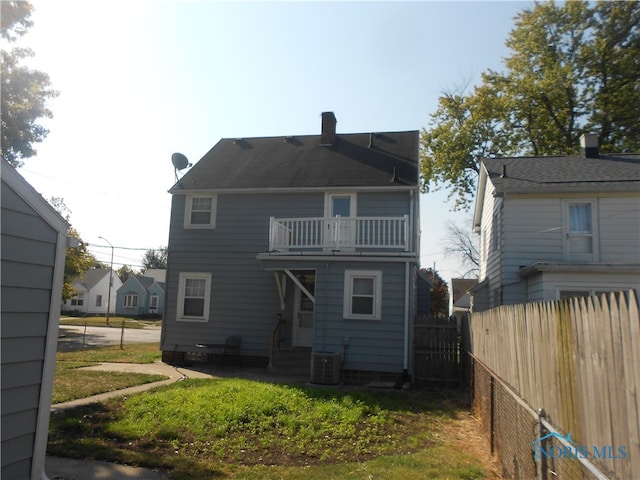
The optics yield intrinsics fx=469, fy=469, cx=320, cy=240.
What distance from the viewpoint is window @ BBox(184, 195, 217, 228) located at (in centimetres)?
1570

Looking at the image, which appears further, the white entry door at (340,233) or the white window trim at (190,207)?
the white window trim at (190,207)

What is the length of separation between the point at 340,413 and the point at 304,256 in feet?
18.2

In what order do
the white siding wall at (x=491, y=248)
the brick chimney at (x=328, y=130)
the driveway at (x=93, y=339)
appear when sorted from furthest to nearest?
the driveway at (x=93, y=339) < the brick chimney at (x=328, y=130) < the white siding wall at (x=491, y=248)

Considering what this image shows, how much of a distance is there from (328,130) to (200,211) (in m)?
5.77

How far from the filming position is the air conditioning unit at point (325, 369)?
452 inches

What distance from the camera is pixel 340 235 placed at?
12984 mm

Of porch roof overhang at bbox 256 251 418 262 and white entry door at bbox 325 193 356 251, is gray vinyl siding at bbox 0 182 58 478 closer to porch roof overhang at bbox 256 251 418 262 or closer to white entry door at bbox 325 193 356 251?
porch roof overhang at bbox 256 251 418 262

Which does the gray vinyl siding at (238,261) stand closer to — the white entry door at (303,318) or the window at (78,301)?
the white entry door at (303,318)

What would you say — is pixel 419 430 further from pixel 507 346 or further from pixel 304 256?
pixel 304 256

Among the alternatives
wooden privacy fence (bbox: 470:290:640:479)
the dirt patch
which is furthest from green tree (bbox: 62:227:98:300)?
wooden privacy fence (bbox: 470:290:640:479)

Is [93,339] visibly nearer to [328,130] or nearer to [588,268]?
[328,130]

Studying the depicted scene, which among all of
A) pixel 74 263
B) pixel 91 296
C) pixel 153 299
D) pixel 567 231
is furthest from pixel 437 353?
pixel 91 296

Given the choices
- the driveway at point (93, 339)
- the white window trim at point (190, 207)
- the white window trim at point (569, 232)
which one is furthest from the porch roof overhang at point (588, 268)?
the driveway at point (93, 339)

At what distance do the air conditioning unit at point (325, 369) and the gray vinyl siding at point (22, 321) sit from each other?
7.81 metres
